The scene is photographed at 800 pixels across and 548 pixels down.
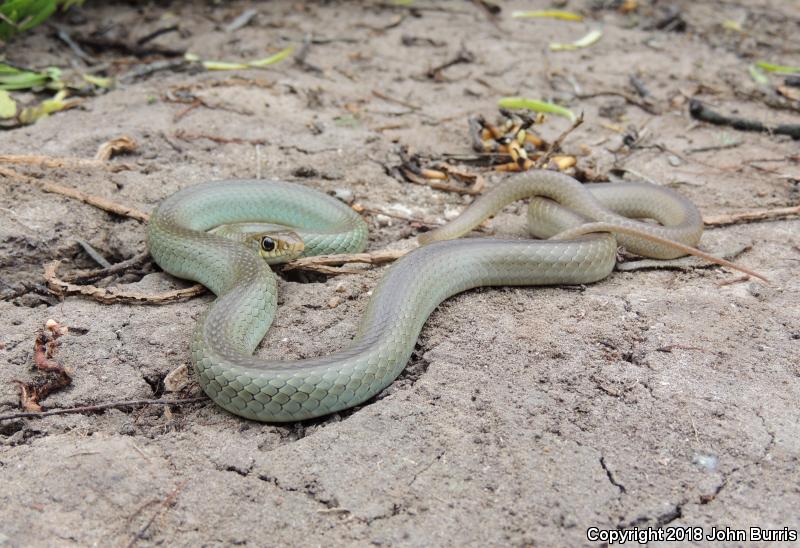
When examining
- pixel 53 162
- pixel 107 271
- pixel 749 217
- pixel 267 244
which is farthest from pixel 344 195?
pixel 749 217

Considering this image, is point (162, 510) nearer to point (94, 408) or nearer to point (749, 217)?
point (94, 408)

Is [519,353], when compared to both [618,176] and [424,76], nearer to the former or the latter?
[618,176]

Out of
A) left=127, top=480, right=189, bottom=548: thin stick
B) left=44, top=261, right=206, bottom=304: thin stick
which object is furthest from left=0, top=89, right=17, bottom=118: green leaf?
left=127, top=480, right=189, bottom=548: thin stick

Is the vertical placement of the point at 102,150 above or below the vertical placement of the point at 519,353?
above

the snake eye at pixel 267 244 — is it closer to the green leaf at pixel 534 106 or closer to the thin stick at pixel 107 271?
the thin stick at pixel 107 271

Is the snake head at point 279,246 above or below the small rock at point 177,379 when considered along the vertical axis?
above

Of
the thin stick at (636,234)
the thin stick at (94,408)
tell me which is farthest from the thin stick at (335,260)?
the thin stick at (94,408)

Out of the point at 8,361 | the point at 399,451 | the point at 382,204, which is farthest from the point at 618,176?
the point at 8,361
